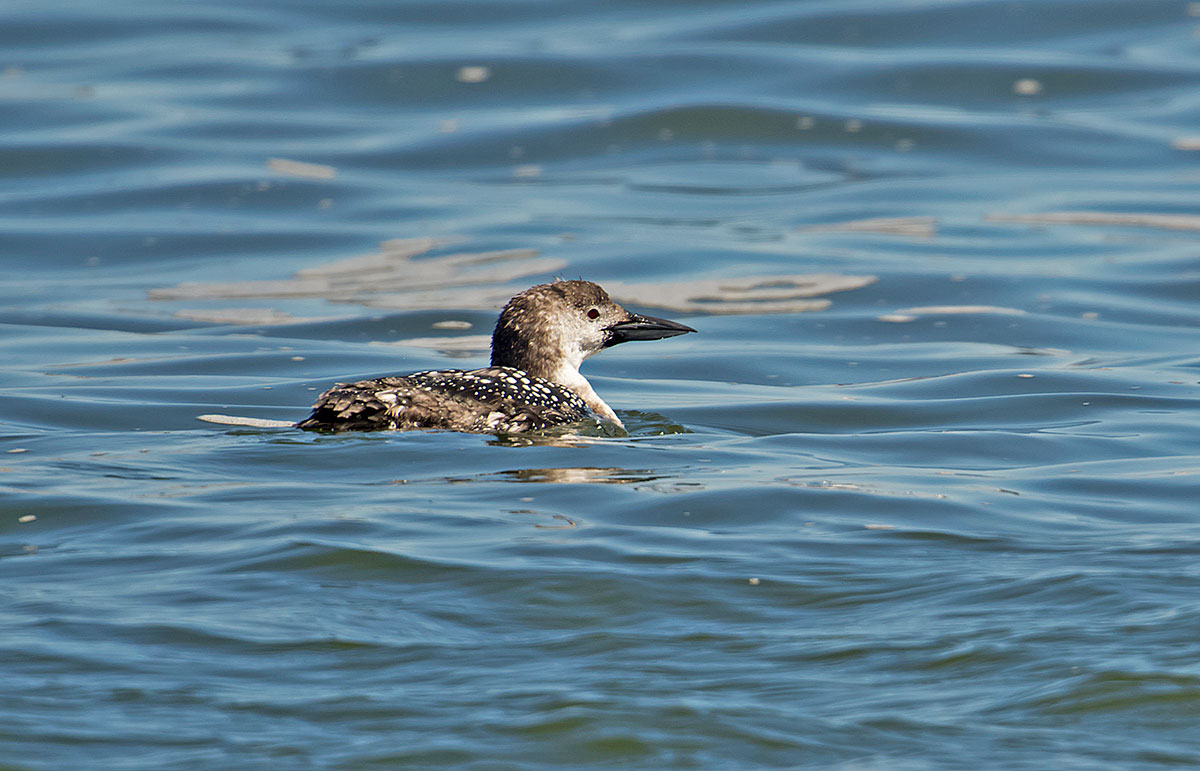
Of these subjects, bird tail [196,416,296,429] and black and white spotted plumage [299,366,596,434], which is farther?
bird tail [196,416,296,429]

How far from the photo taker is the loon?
23.0 ft

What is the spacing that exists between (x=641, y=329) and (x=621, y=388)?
48.5 inches

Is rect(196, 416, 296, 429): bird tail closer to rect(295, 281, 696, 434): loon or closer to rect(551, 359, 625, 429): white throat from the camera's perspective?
rect(295, 281, 696, 434): loon

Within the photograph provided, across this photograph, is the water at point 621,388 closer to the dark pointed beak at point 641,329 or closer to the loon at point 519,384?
the loon at point 519,384

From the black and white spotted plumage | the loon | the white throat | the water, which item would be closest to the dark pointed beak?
the loon

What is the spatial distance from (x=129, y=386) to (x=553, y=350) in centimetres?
237

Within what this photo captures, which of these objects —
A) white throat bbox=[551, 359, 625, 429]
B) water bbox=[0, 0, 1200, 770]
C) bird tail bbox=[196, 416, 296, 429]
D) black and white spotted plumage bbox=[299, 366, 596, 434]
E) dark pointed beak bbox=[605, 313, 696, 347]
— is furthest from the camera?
dark pointed beak bbox=[605, 313, 696, 347]

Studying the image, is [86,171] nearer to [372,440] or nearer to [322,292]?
[322,292]

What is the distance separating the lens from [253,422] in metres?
7.75

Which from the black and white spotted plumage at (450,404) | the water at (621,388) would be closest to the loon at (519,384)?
the black and white spotted plumage at (450,404)

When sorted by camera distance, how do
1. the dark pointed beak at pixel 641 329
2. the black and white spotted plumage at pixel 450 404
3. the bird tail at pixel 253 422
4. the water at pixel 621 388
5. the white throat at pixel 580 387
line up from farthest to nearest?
the dark pointed beak at pixel 641 329
the white throat at pixel 580 387
the bird tail at pixel 253 422
the black and white spotted plumage at pixel 450 404
the water at pixel 621 388

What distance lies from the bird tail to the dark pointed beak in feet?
5.28

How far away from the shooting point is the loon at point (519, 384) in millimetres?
7019

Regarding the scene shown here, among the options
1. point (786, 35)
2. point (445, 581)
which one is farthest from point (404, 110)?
point (445, 581)
